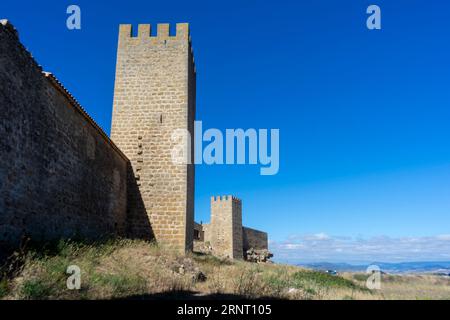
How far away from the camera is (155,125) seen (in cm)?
1444

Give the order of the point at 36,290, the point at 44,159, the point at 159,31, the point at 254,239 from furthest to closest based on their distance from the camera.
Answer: the point at 254,239
the point at 159,31
the point at 44,159
the point at 36,290

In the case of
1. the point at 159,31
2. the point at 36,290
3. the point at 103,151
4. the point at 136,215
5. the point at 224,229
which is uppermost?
the point at 159,31

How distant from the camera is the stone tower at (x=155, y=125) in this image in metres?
13.8

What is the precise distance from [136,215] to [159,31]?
280 inches

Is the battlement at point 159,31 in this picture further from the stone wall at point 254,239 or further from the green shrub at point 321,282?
the stone wall at point 254,239

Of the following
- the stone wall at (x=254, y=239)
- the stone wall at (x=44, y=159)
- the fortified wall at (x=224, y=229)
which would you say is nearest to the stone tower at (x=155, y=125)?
the stone wall at (x=44, y=159)

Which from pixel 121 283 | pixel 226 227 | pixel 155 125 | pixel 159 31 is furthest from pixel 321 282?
pixel 226 227

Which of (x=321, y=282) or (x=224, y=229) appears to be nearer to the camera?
(x=321, y=282)

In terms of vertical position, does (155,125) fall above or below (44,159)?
above

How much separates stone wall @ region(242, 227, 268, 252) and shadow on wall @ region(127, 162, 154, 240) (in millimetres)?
19622

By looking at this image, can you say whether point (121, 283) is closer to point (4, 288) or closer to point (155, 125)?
point (4, 288)

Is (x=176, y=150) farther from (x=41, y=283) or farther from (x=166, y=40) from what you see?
(x=41, y=283)

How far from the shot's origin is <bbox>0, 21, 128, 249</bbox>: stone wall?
6719 millimetres
